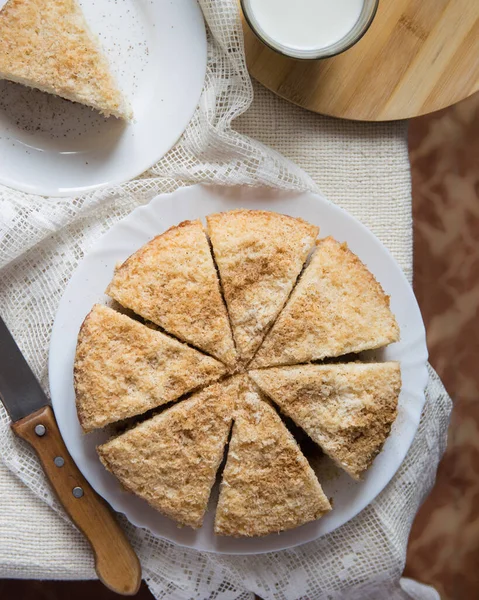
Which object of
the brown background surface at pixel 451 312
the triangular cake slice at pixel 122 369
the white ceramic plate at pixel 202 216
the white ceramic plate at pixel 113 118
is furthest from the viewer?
the brown background surface at pixel 451 312

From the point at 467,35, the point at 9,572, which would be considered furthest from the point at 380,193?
the point at 9,572

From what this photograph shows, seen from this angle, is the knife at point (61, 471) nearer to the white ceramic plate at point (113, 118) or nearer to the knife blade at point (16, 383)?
the knife blade at point (16, 383)

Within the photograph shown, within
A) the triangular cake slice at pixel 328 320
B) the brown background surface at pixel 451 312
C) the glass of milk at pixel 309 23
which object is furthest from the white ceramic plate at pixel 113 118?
the brown background surface at pixel 451 312

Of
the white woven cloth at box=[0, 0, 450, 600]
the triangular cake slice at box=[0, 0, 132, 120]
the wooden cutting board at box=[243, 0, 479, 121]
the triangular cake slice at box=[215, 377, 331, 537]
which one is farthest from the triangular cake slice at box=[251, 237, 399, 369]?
the triangular cake slice at box=[0, 0, 132, 120]

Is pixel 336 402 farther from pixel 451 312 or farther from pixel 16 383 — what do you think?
pixel 451 312

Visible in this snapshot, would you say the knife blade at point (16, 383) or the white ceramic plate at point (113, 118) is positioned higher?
the white ceramic plate at point (113, 118)

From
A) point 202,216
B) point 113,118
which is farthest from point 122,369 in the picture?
point 113,118

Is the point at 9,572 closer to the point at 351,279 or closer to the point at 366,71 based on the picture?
the point at 351,279
